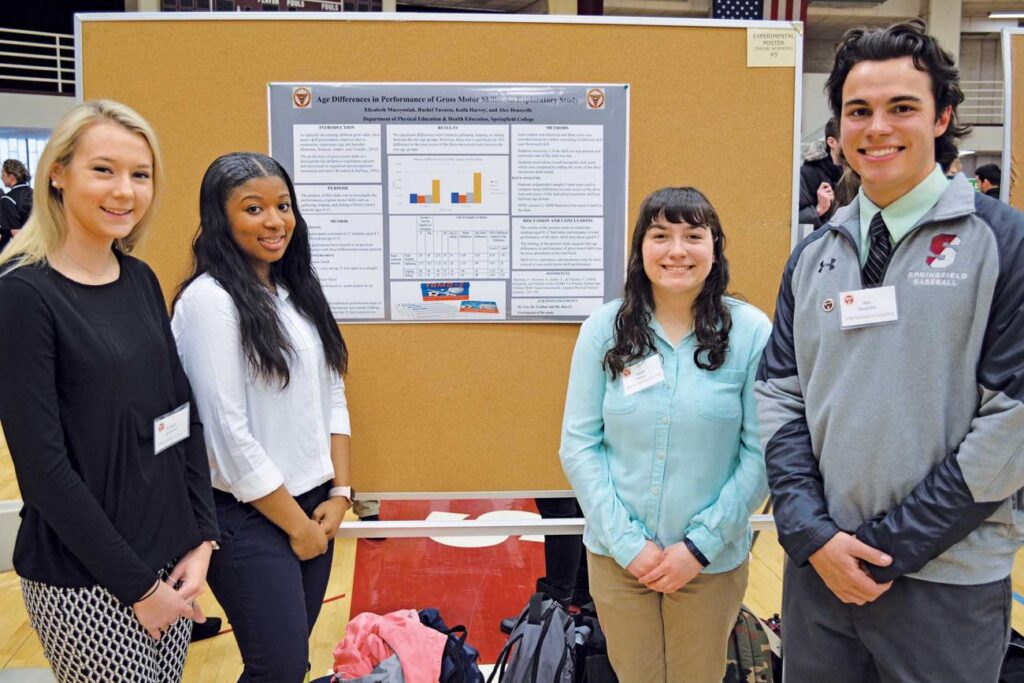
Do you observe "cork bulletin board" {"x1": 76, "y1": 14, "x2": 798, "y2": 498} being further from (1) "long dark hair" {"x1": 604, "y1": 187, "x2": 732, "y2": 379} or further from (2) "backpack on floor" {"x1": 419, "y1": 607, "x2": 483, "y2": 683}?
(1) "long dark hair" {"x1": 604, "y1": 187, "x2": 732, "y2": 379}

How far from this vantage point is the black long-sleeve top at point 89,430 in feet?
4.31

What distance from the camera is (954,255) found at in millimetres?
1327

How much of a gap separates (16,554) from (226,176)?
0.87 meters

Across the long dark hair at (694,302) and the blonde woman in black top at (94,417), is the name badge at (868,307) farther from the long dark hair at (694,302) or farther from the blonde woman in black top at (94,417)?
the blonde woman in black top at (94,417)

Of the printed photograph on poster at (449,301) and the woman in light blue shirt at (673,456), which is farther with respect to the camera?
the printed photograph on poster at (449,301)

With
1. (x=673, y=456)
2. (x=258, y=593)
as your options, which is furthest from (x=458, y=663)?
(x=673, y=456)

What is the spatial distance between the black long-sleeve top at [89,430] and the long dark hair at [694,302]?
95 centimetres

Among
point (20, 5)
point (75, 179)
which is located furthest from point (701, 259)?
point (20, 5)

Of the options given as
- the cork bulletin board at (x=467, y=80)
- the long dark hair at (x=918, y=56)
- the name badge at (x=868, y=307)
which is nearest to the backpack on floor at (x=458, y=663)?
the cork bulletin board at (x=467, y=80)

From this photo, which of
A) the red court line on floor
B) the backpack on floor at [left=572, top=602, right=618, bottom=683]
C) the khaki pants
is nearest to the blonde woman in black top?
the khaki pants

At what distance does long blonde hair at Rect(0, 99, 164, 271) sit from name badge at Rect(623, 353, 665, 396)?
1128 millimetres

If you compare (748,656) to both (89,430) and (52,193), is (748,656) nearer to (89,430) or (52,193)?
(89,430)

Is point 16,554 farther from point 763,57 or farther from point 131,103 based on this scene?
point 763,57

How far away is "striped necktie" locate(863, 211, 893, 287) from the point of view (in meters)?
1.40
